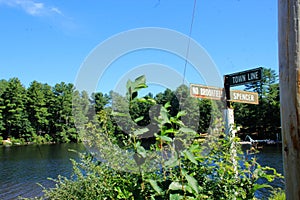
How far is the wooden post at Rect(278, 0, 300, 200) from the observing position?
102cm

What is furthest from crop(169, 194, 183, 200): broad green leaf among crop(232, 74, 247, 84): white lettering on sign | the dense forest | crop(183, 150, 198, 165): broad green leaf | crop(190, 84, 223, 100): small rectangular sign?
the dense forest

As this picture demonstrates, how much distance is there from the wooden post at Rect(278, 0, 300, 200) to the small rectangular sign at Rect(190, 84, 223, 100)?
8.51 ft

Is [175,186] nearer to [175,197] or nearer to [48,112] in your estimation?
[175,197]

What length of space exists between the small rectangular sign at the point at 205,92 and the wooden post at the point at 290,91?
259 centimetres

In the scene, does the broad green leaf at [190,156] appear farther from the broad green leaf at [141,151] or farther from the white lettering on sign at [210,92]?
the white lettering on sign at [210,92]

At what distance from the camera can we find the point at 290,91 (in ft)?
3.44

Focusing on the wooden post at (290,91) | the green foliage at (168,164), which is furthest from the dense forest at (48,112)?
the wooden post at (290,91)

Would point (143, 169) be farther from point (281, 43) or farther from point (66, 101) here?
point (66, 101)

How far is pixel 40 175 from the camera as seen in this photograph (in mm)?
16172

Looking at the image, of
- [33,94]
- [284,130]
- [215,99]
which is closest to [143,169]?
[284,130]

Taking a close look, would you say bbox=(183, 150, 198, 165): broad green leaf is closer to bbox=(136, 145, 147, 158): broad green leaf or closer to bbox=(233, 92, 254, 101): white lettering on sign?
bbox=(136, 145, 147, 158): broad green leaf

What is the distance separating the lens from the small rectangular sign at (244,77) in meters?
3.88

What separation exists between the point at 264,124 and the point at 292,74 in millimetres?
49357

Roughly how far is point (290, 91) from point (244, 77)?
308 centimetres
